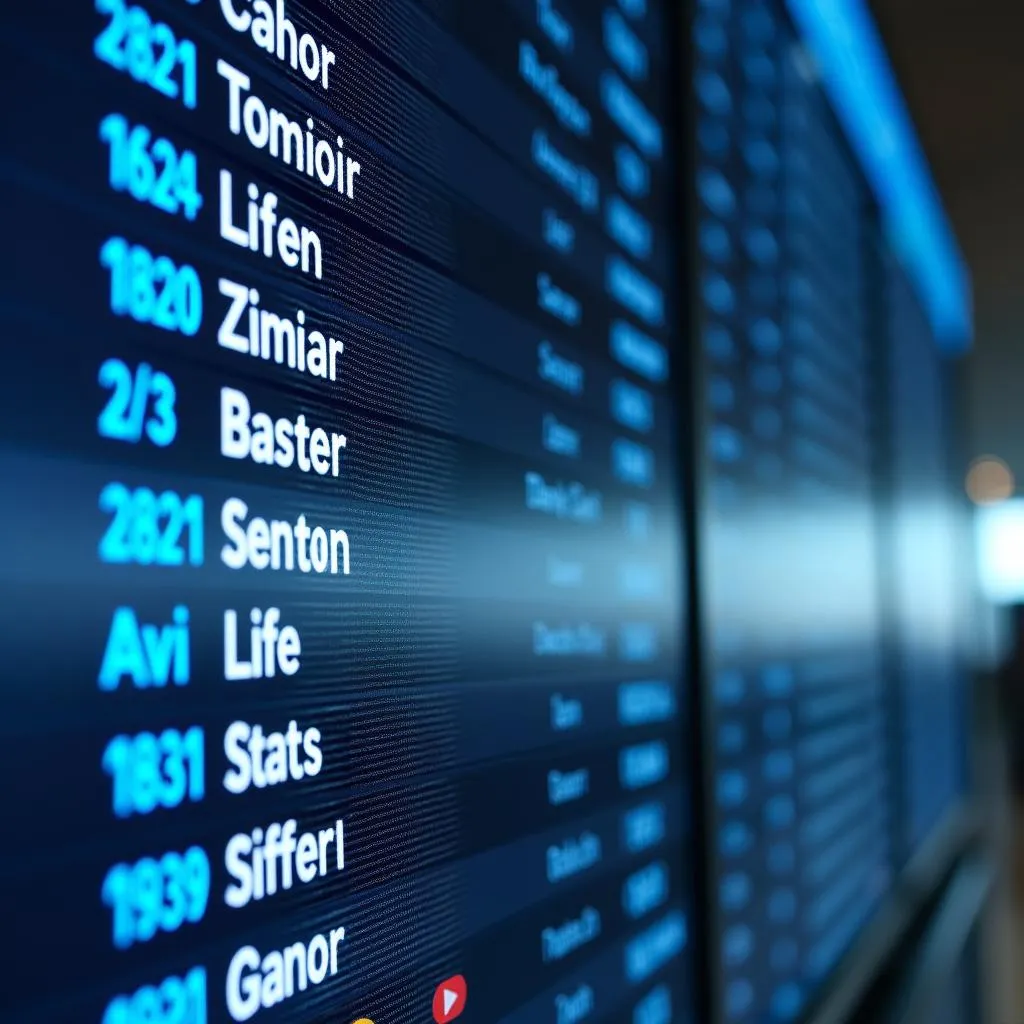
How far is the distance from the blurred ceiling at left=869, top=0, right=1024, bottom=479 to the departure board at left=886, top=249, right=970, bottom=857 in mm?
377

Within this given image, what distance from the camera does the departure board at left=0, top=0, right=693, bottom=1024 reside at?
331 millimetres

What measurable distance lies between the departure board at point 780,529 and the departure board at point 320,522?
8.3 inches

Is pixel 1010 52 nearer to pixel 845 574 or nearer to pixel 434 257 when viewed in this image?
pixel 845 574

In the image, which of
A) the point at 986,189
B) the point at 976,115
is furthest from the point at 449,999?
the point at 986,189

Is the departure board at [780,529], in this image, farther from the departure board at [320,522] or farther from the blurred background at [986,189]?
the blurred background at [986,189]

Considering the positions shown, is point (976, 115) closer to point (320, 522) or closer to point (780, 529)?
point (780, 529)

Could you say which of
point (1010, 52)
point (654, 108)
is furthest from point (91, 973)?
point (1010, 52)

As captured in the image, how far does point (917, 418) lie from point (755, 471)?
132cm

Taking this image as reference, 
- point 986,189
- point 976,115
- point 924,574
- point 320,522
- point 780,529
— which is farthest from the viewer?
point 986,189

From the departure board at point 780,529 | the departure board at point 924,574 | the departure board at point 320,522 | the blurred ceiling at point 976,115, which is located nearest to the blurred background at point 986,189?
the blurred ceiling at point 976,115

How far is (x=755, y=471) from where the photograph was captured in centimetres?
110

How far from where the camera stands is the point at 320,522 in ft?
1.49

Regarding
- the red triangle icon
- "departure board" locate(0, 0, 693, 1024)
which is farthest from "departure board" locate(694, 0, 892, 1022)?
the red triangle icon

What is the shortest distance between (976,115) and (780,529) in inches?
93.1
